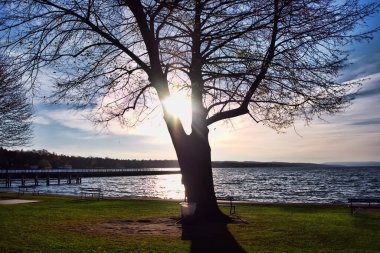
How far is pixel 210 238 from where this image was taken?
39.8ft

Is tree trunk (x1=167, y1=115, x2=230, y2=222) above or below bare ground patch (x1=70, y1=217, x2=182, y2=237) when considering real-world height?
above

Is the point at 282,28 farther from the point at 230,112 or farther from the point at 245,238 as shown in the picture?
the point at 245,238

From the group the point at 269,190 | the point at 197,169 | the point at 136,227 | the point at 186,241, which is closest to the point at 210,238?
the point at 186,241

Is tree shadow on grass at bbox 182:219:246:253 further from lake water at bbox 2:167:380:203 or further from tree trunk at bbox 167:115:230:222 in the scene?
lake water at bbox 2:167:380:203

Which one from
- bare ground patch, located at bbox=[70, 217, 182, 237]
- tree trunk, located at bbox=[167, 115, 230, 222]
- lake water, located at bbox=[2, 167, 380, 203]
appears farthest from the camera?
lake water, located at bbox=[2, 167, 380, 203]

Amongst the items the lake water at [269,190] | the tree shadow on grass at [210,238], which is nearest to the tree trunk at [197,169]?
the tree shadow on grass at [210,238]

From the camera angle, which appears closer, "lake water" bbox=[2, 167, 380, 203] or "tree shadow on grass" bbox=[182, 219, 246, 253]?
"tree shadow on grass" bbox=[182, 219, 246, 253]

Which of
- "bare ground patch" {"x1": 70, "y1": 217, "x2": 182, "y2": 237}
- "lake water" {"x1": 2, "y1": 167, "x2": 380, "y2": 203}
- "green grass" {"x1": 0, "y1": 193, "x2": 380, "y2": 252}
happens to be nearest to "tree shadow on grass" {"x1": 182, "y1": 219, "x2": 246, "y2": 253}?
"green grass" {"x1": 0, "y1": 193, "x2": 380, "y2": 252}

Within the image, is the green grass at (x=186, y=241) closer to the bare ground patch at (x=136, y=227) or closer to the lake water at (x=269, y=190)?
the bare ground patch at (x=136, y=227)

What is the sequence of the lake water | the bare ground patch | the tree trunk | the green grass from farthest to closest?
the lake water
the tree trunk
the bare ground patch
the green grass

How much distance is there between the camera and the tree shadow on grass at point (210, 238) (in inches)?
413

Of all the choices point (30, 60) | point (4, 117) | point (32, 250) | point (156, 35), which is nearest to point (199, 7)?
point (156, 35)

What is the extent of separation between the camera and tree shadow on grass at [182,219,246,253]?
10500 mm

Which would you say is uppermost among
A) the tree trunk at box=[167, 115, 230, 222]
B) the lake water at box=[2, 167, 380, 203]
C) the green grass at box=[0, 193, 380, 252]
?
the tree trunk at box=[167, 115, 230, 222]
